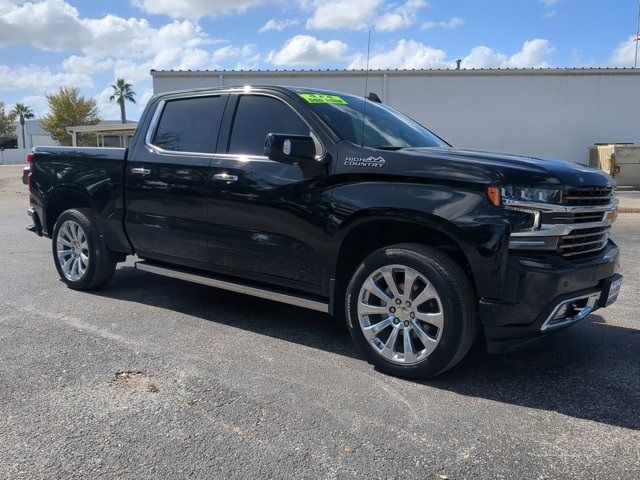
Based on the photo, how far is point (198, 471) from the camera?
108 inches

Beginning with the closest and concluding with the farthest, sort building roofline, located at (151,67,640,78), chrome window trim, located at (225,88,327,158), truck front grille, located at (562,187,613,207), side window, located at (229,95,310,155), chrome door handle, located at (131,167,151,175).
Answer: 1. truck front grille, located at (562,187,613,207)
2. chrome window trim, located at (225,88,327,158)
3. side window, located at (229,95,310,155)
4. chrome door handle, located at (131,167,151,175)
5. building roofline, located at (151,67,640,78)

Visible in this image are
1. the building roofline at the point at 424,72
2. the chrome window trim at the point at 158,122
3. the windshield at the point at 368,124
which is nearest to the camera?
the windshield at the point at 368,124

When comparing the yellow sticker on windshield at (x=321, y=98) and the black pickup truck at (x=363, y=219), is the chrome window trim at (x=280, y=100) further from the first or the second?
the yellow sticker on windshield at (x=321, y=98)

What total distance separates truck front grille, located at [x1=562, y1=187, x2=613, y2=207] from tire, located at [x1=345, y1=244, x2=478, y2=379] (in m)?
0.79

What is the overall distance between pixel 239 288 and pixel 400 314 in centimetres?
147

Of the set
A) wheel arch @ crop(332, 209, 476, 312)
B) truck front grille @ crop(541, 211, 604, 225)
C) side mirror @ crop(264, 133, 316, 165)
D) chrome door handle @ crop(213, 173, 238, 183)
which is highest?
side mirror @ crop(264, 133, 316, 165)

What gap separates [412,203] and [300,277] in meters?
1.14

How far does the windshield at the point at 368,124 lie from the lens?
4367 millimetres

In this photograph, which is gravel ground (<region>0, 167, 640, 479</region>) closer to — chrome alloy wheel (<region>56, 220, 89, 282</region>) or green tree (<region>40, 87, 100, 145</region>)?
chrome alloy wheel (<region>56, 220, 89, 282</region>)

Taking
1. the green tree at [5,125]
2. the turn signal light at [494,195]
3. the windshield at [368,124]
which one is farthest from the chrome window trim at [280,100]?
the green tree at [5,125]

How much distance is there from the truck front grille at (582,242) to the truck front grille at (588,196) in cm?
17

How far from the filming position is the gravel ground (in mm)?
2830

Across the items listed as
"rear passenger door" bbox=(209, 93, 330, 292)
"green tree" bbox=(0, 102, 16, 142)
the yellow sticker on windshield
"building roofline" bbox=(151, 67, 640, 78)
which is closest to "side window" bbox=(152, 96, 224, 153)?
"rear passenger door" bbox=(209, 93, 330, 292)

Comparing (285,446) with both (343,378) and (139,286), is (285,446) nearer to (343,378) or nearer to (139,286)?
(343,378)
